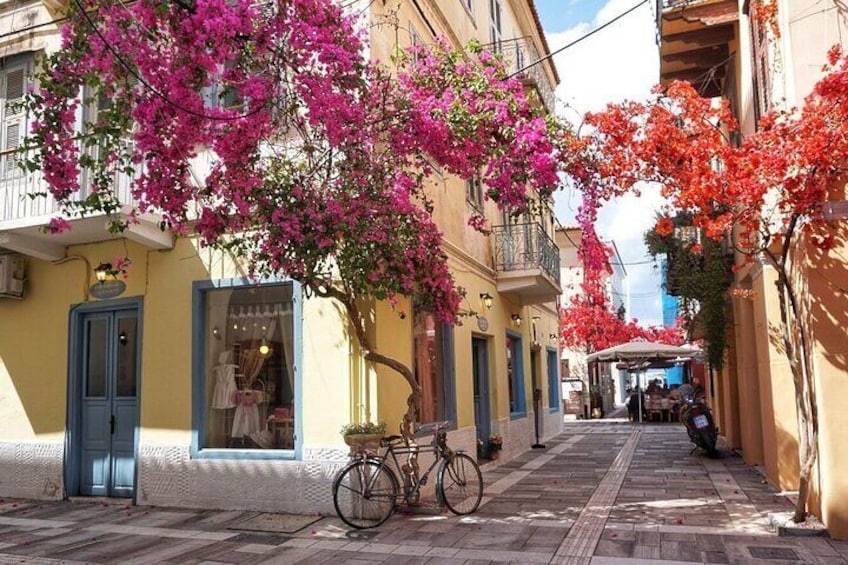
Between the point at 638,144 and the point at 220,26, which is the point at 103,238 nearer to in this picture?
the point at 220,26

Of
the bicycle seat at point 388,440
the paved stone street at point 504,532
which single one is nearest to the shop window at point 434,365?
the paved stone street at point 504,532

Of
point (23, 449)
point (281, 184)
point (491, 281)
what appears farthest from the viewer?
point (491, 281)

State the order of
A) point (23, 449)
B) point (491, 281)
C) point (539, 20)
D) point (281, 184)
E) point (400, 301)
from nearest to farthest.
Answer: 1. point (281, 184)
2. point (400, 301)
3. point (23, 449)
4. point (491, 281)
5. point (539, 20)

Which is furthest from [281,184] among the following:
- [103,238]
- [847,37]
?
[847,37]

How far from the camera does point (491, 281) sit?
42.8 feet

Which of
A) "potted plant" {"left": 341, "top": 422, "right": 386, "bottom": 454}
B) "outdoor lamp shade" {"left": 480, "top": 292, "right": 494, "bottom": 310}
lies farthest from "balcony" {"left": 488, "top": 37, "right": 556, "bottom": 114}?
"potted plant" {"left": 341, "top": 422, "right": 386, "bottom": 454}

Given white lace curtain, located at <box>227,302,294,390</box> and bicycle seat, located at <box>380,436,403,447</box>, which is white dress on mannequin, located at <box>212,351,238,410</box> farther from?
bicycle seat, located at <box>380,436,403,447</box>

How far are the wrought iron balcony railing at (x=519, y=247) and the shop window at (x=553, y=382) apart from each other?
6.09 m

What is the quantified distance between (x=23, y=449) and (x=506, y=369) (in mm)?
8281

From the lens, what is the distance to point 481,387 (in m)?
12.5

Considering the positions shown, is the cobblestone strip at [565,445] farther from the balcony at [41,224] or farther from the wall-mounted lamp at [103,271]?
the wall-mounted lamp at [103,271]

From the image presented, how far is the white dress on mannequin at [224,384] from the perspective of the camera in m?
8.77

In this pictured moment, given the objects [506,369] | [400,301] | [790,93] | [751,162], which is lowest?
[506,369]

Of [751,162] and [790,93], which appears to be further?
[790,93]
